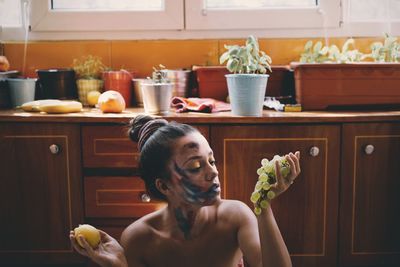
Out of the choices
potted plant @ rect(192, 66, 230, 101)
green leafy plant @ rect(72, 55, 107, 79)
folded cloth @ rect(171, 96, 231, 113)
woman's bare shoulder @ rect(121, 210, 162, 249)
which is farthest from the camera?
green leafy plant @ rect(72, 55, 107, 79)

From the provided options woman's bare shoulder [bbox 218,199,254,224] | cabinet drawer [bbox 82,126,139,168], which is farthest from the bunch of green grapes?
cabinet drawer [bbox 82,126,139,168]

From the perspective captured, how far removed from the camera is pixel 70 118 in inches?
80.3

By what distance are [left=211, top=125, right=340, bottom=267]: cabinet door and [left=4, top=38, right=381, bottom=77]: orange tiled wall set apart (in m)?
0.68

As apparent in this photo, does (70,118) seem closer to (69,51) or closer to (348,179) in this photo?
(69,51)

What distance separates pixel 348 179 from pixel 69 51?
1.56 metres

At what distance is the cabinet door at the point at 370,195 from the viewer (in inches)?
80.1

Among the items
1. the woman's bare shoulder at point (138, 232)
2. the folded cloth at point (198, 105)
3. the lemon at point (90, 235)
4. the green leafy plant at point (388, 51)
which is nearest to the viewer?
the lemon at point (90, 235)

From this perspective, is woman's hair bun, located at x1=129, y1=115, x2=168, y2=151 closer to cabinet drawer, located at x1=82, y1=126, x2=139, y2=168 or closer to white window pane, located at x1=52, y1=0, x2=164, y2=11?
cabinet drawer, located at x1=82, y1=126, x2=139, y2=168

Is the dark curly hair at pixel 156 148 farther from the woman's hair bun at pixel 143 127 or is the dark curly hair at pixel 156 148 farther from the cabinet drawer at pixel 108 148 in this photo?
the cabinet drawer at pixel 108 148

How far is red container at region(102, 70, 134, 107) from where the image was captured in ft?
7.90

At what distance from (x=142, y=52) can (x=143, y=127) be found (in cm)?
122

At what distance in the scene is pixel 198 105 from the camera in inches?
85.4

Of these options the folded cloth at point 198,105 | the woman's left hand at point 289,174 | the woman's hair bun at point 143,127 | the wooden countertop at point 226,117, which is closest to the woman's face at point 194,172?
the woman's hair bun at point 143,127

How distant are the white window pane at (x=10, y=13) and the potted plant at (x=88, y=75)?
42cm
